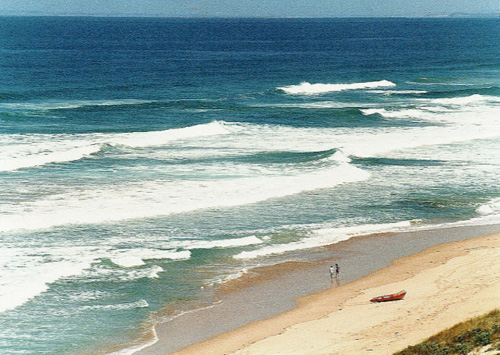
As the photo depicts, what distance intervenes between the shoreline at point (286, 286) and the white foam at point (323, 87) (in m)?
45.8

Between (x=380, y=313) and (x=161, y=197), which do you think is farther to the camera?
(x=161, y=197)

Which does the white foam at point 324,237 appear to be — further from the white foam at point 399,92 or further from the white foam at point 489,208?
the white foam at point 399,92

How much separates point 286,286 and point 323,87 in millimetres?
57010

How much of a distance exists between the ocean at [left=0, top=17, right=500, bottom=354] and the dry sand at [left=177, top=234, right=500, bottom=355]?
11.3ft

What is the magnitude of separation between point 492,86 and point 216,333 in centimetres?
6557

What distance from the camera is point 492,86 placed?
265 ft

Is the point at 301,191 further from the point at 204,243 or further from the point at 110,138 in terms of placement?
the point at 110,138

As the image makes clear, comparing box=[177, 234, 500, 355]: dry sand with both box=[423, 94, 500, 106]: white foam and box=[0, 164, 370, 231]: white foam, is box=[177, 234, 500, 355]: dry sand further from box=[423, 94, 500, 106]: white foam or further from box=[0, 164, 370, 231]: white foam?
box=[423, 94, 500, 106]: white foam

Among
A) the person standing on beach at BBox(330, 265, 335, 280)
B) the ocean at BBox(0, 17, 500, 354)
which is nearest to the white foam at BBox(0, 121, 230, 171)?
the ocean at BBox(0, 17, 500, 354)

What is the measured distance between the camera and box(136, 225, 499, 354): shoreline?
22703 millimetres

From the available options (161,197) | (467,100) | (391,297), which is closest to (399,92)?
(467,100)

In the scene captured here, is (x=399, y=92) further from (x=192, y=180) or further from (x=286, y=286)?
(x=286, y=286)

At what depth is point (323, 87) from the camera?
268 feet

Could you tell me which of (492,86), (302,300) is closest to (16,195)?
(302,300)
